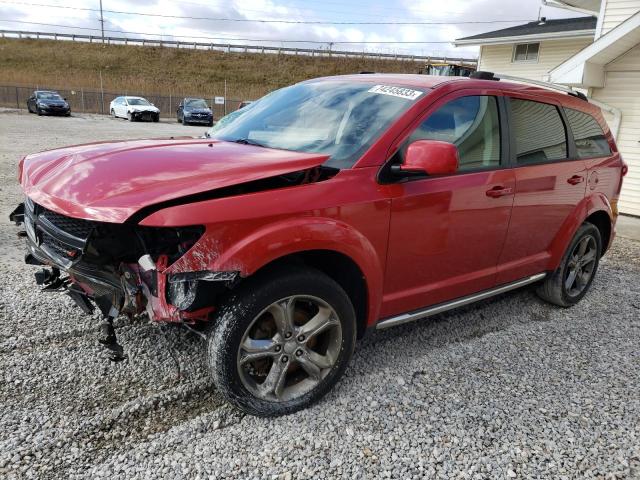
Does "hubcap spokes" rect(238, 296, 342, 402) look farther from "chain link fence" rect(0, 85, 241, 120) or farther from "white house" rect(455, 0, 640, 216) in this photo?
"chain link fence" rect(0, 85, 241, 120)

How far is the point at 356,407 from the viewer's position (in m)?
2.94

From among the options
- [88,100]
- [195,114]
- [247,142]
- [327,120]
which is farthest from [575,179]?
[88,100]

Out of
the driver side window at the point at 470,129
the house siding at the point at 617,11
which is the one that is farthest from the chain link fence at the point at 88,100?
the driver side window at the point at 470,129

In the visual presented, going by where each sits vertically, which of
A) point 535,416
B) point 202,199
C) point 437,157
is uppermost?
point 437,157

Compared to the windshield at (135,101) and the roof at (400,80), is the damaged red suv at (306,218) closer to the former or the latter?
the roof at (400,80)

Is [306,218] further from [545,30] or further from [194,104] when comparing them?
[194,104]

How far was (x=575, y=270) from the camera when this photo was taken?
15.3 ft

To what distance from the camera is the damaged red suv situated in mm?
2404

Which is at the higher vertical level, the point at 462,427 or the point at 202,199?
the point at 202,199

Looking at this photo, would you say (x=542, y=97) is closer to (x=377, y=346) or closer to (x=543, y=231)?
(x=543, y=231)

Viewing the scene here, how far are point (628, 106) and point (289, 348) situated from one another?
9742 millimetres

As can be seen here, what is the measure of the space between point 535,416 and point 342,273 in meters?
1.40

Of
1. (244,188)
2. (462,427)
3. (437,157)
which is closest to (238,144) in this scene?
(244,188)

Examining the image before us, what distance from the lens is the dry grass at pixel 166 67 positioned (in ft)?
171
